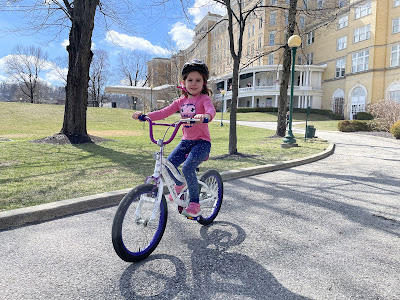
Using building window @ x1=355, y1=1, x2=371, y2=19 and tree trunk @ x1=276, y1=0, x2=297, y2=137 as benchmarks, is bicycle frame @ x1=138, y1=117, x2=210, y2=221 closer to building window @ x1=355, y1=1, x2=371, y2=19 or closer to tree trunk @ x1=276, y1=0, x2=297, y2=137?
tree trunk @ x1=276, y1=0, x2=297, y2=137

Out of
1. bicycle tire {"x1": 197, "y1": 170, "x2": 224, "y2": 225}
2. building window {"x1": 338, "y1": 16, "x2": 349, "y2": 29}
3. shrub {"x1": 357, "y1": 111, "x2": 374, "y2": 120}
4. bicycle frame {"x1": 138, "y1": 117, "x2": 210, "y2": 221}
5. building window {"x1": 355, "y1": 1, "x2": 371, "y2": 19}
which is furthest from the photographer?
building window {"x1": 338, "y1": 16, "x2": 349, "y2": 29}

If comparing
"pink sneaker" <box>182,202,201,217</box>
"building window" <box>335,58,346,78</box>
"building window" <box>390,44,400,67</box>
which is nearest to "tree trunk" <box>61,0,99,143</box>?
"pink sneaker" <box>182,202,201,217</box>

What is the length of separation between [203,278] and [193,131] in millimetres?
1563

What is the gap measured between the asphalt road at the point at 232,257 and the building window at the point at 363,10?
3922 cm

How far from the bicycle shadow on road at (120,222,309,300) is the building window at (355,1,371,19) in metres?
40.9

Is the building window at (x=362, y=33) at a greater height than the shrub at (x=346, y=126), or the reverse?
the building window at (x=362, y=33)

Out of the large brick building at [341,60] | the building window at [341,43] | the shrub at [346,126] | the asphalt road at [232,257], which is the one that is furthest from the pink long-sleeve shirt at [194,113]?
the building window at [341,43]

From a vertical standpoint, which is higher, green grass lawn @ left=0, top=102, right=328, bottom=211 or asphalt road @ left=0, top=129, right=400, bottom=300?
green grass lawn @ left=0, top=102, right=328, bottom=211

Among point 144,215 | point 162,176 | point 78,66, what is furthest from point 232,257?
point 78,66

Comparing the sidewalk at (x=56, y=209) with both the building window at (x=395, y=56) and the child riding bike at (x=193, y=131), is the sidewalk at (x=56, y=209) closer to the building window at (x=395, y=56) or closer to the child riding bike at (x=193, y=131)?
the child riding bike at (x=193, y=131)

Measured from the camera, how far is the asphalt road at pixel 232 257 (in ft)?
6.98

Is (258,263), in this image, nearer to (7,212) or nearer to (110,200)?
(110,200)

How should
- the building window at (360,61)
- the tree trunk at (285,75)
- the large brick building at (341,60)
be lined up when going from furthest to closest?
the building window at (360,61)
the large brick building at (341,60)
the tree trunk at (285,75)

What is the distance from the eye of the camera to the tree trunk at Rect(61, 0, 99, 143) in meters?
10.2
